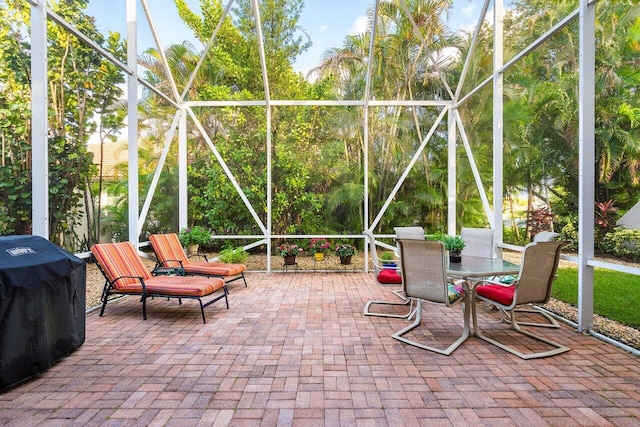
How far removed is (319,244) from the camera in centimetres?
802

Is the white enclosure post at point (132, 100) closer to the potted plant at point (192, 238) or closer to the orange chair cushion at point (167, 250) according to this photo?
the orange chair cushion at point (167, 250)

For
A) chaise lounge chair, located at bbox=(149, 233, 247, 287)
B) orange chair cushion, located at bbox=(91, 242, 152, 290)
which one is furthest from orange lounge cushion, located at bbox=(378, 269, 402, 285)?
orange chair cushion, located at bbox=(91, 242, 152, 290)

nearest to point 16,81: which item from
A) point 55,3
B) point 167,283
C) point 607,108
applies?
point 55,3

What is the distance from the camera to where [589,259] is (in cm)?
371

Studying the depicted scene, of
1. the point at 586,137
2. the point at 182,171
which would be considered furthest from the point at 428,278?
the point at 182,171

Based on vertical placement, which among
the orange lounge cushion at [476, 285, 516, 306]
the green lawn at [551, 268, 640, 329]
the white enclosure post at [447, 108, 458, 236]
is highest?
the white enclosure post at [447, 108, 458, 236]

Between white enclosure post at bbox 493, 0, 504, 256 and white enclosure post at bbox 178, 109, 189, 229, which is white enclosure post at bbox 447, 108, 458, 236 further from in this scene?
white enclosure post at bbox 178, 109, 189, 229

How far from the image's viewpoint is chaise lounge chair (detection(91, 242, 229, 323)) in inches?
167

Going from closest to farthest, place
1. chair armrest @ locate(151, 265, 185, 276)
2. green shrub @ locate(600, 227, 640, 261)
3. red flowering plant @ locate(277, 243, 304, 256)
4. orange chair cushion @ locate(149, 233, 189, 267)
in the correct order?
1. green shrub @ locate(600, 227, 640, 261)
2. chair armrest @ locate(151, 265, 185, 276)
3. orange chair cushion @ locate(149, 233, 189, 267)
4. red flowering plant @ locate(277, 243, 304, 256)

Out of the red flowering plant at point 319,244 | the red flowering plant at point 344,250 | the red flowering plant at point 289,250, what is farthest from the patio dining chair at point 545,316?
the red flowering plant at point 289,250

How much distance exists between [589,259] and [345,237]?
458cm

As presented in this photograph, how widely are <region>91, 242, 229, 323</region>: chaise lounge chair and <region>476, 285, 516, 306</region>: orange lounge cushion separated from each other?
9.75ft

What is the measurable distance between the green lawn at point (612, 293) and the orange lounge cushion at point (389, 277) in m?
1.96

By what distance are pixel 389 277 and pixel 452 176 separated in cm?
400
